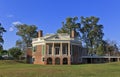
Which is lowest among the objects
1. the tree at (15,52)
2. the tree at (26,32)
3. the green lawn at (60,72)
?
the green lawn at (60,72)

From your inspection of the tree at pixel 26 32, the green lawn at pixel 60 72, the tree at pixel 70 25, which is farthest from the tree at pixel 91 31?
the green lawn at pixel 60 72

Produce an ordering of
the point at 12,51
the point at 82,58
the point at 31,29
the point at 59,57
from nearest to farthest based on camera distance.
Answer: the point at 59,57, the point at 82,58, the point at 12,51, the point at 31,29

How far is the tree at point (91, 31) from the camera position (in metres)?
92.6

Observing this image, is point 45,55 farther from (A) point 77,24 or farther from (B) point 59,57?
(A) point 77,24

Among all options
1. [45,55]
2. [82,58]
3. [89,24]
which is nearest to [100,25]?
[89,24]

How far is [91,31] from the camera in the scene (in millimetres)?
92125

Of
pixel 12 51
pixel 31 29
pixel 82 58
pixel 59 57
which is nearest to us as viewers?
pixel 59 57

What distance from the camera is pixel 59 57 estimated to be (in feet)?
220

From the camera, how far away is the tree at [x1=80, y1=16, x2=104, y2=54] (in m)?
92.6

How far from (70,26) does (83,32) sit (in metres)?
4.96

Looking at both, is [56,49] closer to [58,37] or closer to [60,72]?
[58,37]

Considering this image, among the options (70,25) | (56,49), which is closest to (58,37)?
(56,49)

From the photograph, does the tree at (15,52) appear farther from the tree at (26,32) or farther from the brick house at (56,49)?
the brick house at (56,49)

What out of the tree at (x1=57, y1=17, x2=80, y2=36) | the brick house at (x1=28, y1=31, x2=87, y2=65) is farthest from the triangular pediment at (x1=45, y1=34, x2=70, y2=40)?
the tree at (x1=57, y1=17, x2=80, y2=36)
